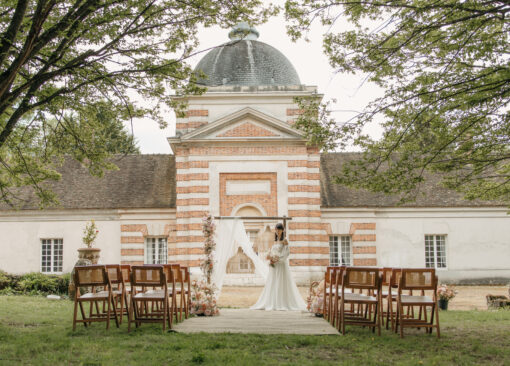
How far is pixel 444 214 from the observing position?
22891 millimetres

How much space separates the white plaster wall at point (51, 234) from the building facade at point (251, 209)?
42 millimetres

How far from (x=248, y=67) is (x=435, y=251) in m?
11.2

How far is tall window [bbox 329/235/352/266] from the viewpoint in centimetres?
2256

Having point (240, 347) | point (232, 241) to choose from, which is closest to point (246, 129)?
point (232, 241)

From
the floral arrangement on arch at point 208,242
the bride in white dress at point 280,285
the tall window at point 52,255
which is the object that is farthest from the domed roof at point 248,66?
the bride in white dress at point 280,285

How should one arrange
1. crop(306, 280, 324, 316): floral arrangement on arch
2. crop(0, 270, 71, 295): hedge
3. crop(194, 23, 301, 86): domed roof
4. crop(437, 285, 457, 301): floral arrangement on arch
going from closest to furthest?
crop(306, 280, 324, 316): floral arrangement on arch < crop(437, 285, 457, 301): floral arrangement on arch < crop(0, 270, 71, 295): hedge < crop(194, 23, 301, 86): domed roof

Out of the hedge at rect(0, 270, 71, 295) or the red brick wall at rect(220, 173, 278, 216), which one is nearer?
Result: the hedge at rect(0, 270, 71, 295)

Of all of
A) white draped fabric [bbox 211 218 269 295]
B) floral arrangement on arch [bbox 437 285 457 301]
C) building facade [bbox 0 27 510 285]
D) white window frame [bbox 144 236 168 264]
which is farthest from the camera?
white window frame [bbox 144 236 168 264]

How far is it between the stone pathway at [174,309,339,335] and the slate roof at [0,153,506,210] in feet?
36.9

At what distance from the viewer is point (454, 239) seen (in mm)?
22859

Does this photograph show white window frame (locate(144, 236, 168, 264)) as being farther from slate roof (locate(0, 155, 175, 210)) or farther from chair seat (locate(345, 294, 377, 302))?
chair seat (locate(345, 294, 377, 302))

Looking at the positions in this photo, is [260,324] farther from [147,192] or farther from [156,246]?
[147,192]

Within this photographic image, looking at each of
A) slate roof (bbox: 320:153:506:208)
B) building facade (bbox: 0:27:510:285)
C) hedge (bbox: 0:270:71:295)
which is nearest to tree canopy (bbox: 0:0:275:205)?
hedge (bbox: 0:270:71:295)

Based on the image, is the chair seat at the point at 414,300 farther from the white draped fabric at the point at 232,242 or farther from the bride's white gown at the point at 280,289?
the white draped fabric at the point at 232,242
